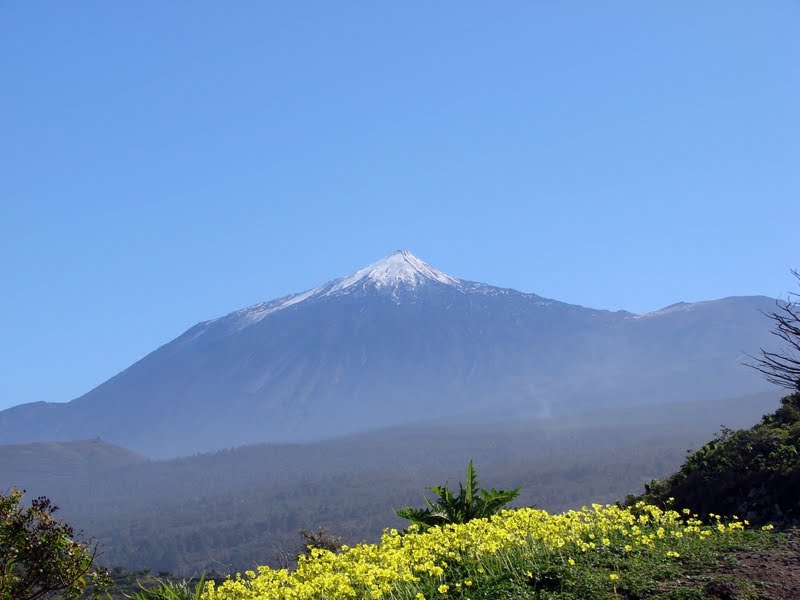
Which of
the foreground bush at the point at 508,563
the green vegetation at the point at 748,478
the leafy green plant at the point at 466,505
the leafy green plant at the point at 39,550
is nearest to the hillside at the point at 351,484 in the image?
the green vegetation at the point at 748,478

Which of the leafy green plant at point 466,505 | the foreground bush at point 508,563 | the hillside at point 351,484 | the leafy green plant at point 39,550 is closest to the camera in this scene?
the foreground bush at point 508,563

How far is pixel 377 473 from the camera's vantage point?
151 m

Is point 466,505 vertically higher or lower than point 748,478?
higher

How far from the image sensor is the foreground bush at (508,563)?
29.4 feet

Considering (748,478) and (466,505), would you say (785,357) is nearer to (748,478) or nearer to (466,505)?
(748,478)

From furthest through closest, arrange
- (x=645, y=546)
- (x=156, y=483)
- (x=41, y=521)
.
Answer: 1. (x=156, y=483)
2. (x=41, y=521)
3. (x=645, y=546)

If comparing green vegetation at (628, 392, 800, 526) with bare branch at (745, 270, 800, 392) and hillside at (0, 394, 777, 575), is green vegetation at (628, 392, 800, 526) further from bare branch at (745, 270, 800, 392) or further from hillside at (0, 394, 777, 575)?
hillside at (0, 394, 777, 575)

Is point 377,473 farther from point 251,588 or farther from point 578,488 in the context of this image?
point 251,588

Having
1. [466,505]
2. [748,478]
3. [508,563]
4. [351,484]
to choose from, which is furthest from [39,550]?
[351,484]

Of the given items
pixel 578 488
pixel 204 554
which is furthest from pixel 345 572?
pixel 578 488

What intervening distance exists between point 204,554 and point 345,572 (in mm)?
91017

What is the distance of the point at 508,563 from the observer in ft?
31.7

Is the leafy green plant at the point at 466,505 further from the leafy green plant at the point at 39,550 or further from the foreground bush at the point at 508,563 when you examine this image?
the leafy green plant at the point at 39,550

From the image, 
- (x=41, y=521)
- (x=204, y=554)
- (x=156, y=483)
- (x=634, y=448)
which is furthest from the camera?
(x=156, y=483)
